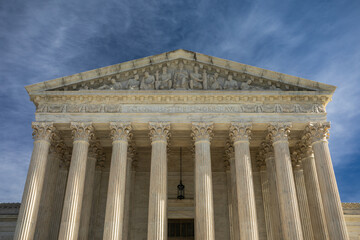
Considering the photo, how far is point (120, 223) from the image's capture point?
23.0 meters

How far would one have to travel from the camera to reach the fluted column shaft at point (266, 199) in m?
27.9

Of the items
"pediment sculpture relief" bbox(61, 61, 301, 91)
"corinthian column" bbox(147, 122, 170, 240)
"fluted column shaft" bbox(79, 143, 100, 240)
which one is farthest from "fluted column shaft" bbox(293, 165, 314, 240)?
"fluted column shaft" bbox(79, 143, 100, 240)

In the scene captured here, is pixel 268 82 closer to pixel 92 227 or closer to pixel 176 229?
pixel 176 229

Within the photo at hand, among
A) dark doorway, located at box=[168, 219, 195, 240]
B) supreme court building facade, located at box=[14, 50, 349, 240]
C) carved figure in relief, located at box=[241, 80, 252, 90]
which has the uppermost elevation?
carved figure in relief, located at box=[241, 80, 252, 90]

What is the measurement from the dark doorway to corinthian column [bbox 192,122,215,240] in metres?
7.93

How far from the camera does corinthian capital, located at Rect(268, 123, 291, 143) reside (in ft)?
83.1

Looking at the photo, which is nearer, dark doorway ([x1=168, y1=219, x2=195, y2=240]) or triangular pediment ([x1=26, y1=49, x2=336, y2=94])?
triangular pediment ([x1=26, y1=49, x2=336, y2=94])

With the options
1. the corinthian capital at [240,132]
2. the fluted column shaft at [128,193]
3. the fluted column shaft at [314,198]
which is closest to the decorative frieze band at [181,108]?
the corinthian capital at [240,132]

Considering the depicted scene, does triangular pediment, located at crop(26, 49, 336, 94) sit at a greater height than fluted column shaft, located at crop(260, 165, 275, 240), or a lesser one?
greater

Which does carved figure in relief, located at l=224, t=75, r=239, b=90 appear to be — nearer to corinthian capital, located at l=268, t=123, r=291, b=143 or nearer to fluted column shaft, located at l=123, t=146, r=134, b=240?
corinthian capital, located at l=268, t=123, r=291, b=143

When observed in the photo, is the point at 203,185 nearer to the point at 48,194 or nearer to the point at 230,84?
the point at 230,84

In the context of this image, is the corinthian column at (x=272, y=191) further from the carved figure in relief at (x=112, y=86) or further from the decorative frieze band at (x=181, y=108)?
→ the carved figure in relief at (x=112, y=86)

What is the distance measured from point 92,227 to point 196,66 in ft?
51.2

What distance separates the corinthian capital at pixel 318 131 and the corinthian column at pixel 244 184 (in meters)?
4.50
